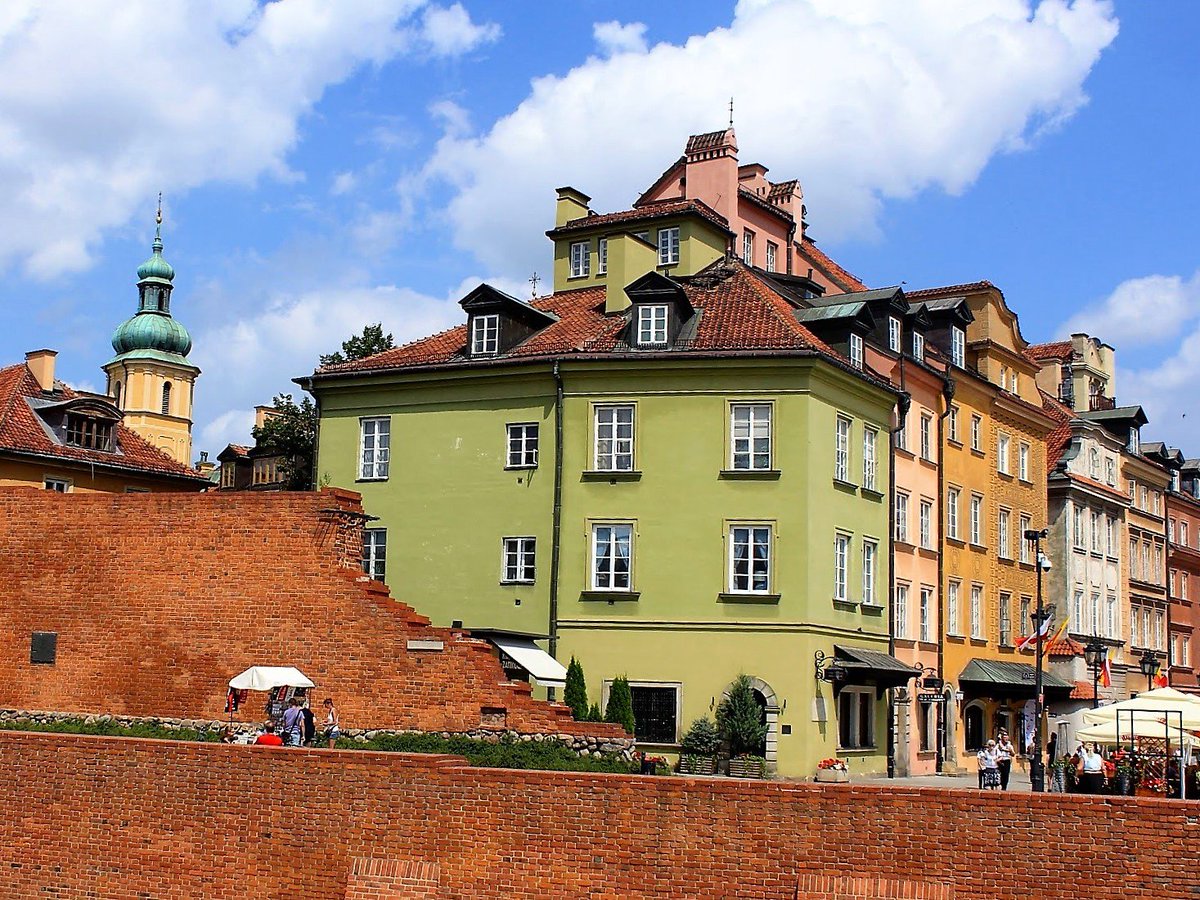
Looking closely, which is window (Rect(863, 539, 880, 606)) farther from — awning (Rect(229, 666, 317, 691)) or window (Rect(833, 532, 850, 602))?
awning (Rect(229, 666, 317, 691))

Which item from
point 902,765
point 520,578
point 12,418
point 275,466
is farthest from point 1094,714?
point 275,466

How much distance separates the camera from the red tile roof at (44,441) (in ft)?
148

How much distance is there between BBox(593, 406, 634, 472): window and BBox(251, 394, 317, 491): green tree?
1690cm

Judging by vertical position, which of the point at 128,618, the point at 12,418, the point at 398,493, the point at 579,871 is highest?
the point at 12,418

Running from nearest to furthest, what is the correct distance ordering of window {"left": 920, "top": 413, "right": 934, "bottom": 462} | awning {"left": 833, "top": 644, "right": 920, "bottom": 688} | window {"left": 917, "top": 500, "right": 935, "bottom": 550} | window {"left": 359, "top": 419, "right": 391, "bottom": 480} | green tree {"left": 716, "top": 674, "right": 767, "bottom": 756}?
green tree {"left": 716, "top": 674, "right": 767, "bottom": 756}
awning {"left": 833, "top": 644, "right": 920, "bottom": 688}
window {"left": 359, "top": 419, "right": 391, "bottom": 480}
window {"left": 917, "top": 500, "right": 935, "bottom": 550}
window {"left": 920, "top": 413, "right": 934, "bottom": 462}

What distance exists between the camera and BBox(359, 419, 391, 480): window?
127 feet

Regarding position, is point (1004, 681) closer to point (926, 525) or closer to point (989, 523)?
point (989, 523)

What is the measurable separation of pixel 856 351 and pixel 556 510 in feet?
30.0

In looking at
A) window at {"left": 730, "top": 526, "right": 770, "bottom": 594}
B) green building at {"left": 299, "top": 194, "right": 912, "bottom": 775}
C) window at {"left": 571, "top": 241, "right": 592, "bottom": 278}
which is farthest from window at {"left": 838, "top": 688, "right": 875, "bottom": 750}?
window at {"left": 571, "top": 241, "right": 592, "bottom": 278}

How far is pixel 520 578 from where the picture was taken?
119 feet

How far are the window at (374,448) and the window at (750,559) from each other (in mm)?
9281

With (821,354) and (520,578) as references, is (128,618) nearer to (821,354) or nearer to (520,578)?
(520,578)

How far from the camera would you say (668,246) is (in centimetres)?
4175

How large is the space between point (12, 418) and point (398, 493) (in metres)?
14.3
